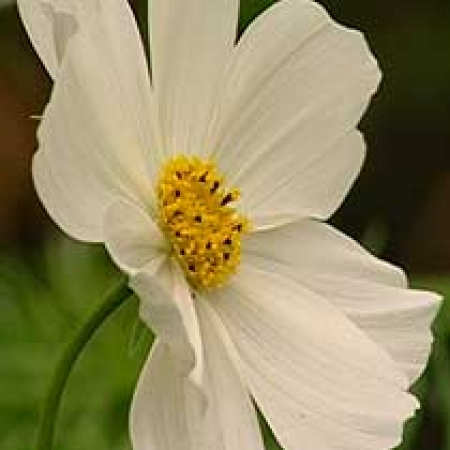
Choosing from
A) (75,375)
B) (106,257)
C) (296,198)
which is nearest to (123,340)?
(75,375)

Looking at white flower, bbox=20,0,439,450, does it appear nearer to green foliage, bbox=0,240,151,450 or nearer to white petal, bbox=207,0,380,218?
white petal, bbox=207,0,380,218

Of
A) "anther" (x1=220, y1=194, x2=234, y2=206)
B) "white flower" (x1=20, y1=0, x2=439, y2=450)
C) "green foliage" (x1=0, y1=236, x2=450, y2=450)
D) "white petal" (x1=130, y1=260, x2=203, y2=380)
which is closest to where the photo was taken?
"white petal" (x1=130, y1=260, x2=203, y2=380)

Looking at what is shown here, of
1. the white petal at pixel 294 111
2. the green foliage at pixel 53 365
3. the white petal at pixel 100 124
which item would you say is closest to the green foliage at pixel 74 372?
the green foliage at pixel 53 365

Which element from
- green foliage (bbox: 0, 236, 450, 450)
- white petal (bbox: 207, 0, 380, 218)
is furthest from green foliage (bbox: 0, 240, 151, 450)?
white petal (bbox: 207, 0, 380, 218)

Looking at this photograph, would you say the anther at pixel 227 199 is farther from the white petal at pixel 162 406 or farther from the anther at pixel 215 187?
the white petal at pixel 162 406

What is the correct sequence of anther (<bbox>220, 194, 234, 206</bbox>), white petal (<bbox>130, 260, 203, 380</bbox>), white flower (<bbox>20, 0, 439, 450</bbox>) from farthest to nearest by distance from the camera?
anther (<bbox>220, 194, 234, 206</bbox>) → white flower (<bbox>20, 0, 439, 450</bbox>) → white petal (<bbox>130, 260, 203, 380</bbox>)

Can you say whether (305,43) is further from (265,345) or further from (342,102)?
(265,345)

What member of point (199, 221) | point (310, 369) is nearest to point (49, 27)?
point (199, 221)

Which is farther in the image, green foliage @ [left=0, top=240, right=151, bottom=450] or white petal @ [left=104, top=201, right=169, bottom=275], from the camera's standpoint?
green foliage @ [left=0, top=240, right=151, bottom=450]
